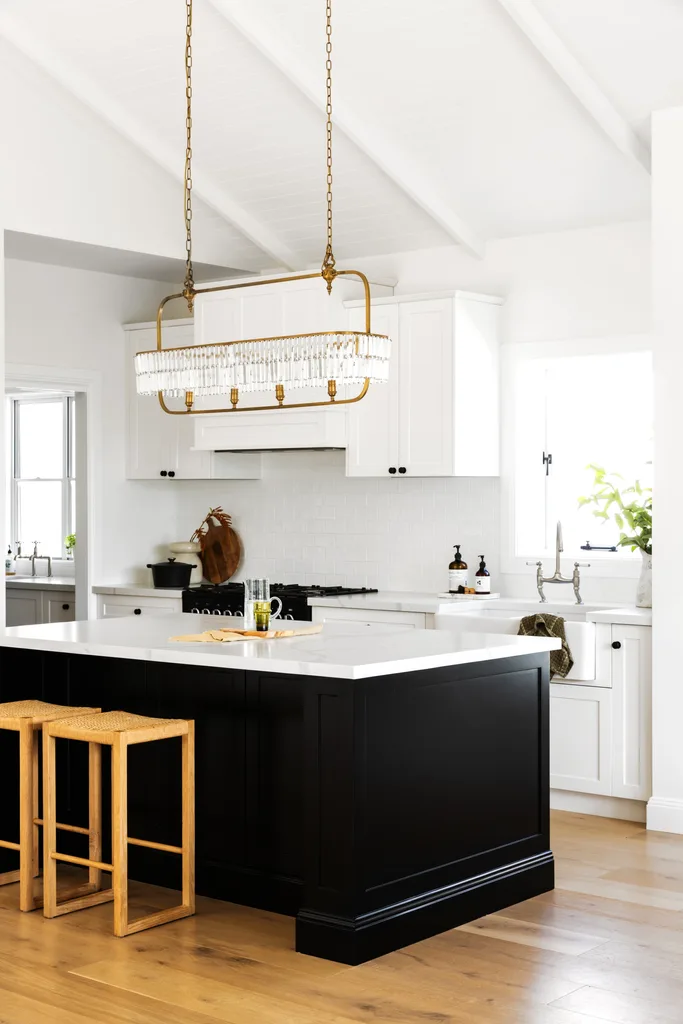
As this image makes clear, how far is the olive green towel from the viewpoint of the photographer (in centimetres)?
587

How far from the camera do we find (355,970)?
3.84 meters

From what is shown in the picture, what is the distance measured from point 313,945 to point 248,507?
14.4 feet

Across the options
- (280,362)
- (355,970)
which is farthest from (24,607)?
(355,970)

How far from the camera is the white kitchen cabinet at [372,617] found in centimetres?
652

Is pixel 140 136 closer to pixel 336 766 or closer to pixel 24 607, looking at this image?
pixel 24 607

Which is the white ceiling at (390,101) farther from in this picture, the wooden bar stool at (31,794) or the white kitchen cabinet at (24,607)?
the wooden bar stool at (31,794)

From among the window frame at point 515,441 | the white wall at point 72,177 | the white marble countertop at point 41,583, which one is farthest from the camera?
the white marble countertop at point 41,583

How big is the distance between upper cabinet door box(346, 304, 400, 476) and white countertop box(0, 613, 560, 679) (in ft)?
6.45

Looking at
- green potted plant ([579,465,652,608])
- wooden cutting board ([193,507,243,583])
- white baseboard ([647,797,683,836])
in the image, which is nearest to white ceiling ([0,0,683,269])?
green potted plant ([579,465,652,608])

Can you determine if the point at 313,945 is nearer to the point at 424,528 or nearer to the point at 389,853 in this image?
the point at 389,853

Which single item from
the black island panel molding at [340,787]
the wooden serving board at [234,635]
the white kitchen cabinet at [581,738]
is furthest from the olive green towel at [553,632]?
the wooden serving board at [234,635]

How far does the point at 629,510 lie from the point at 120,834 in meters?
3.25

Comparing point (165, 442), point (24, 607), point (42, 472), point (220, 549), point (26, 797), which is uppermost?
point (165, 442)

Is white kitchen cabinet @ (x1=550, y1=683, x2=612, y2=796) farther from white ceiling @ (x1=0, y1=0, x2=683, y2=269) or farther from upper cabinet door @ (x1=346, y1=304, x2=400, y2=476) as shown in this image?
white ceiling @ (x1=0, y1=0, x2=683, y2=269)
